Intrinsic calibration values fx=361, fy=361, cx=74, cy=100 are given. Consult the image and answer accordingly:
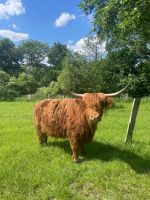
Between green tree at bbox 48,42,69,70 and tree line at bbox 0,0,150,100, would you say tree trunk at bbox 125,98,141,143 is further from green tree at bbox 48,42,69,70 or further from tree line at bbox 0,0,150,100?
green tree at bbox 48,42,69,70

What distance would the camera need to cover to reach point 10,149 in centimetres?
938

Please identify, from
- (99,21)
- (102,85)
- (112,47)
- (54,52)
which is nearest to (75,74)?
(102,85)

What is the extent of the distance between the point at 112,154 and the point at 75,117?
1.33 m

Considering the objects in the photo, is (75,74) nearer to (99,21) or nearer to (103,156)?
(99,21)

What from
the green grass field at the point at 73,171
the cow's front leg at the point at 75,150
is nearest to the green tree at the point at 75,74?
the green grass field at the point at 73,171

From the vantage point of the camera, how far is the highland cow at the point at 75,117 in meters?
8.18

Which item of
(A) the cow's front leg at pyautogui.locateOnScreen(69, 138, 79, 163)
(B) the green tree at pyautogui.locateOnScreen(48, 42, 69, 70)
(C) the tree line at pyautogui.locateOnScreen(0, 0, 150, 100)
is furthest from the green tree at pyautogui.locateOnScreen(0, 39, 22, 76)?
(A) the cow's front leg at pyautogui.locateOnScreen(69, 138, 79, 163)

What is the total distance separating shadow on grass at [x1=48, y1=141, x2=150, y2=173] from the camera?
8.18 m

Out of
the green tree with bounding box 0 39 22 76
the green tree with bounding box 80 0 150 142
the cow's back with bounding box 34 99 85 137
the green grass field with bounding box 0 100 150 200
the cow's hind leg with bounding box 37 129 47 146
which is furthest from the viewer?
the green tree with bounding box 0 39 22 76

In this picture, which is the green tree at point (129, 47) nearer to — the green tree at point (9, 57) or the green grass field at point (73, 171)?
the green grass field at point (73, 171)

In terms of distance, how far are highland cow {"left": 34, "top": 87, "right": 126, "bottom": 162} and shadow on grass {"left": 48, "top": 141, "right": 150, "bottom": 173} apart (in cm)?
44

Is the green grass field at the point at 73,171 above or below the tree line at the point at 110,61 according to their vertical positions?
below

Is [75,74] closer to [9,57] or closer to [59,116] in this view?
[59,116]

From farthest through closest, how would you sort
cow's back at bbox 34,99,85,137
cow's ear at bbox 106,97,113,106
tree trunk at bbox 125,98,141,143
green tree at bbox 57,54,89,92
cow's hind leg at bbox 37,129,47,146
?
green tree at bbox 57,54,89,92, tree trunk at bbox 125,98,141,143, cow's hind leg at bbox 37,129,47,146, cow's back at bbox 34,99,85,137, cow's ear at bbox 106,97,113,106
